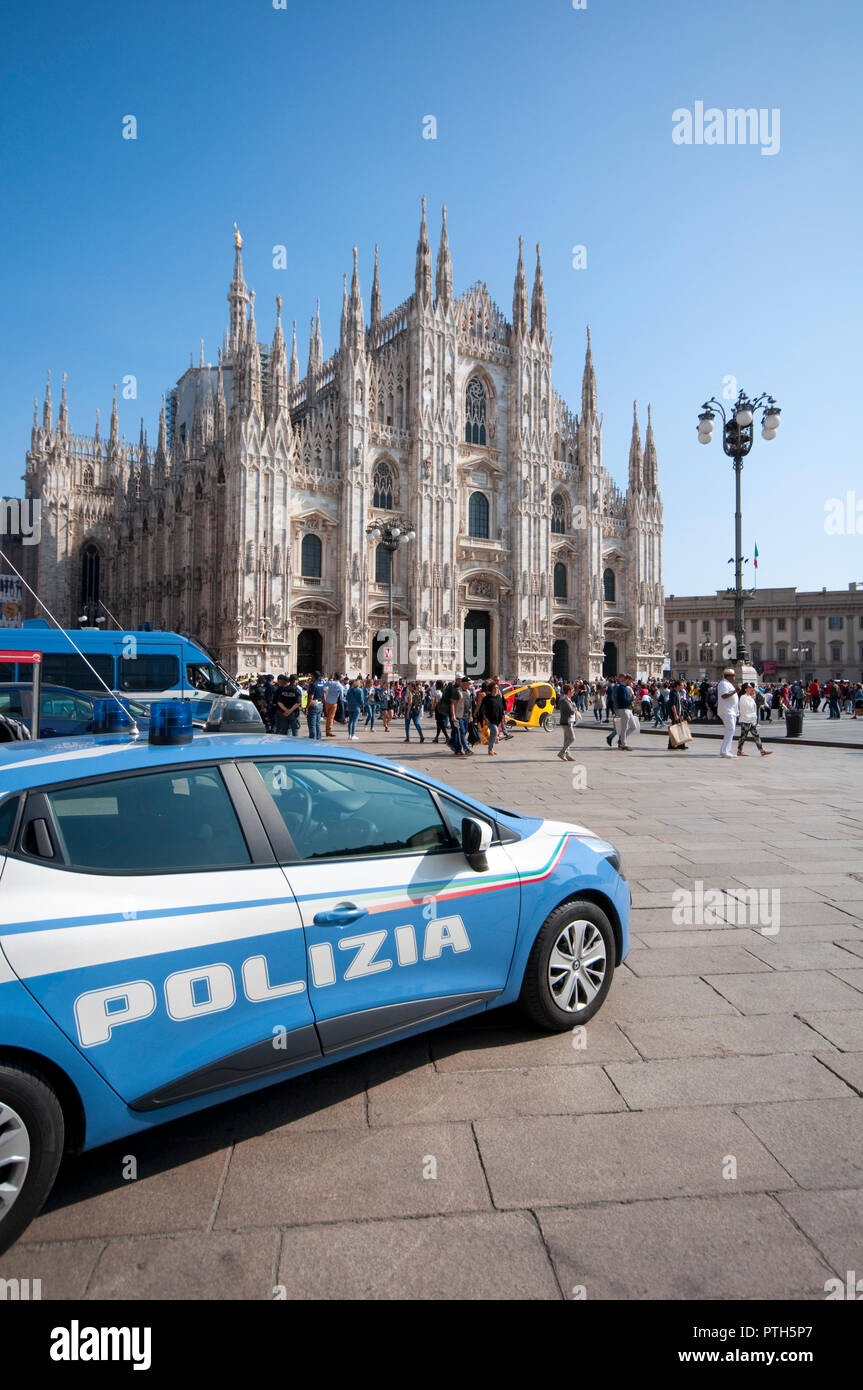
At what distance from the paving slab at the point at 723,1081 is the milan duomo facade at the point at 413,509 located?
31.1 metres

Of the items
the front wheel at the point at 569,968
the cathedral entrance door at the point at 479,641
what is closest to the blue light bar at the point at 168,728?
the front wheel at the point at 569,968

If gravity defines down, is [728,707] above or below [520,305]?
below

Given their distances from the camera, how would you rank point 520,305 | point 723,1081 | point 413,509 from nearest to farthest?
point 723,1081
point 413,509
point 520,305

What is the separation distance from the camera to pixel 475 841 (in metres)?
2.90

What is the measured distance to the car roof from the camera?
7.73 feet

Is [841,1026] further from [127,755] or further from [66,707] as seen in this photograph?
[66,707]

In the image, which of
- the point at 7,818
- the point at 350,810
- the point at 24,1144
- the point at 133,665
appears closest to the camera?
the point at 24,1144

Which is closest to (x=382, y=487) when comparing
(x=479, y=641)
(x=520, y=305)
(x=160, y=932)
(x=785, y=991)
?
(x=479, y=641)

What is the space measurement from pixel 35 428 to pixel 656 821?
61.4m

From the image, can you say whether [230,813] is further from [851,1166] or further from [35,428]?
[35,428]

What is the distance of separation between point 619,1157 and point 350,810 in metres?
1.55

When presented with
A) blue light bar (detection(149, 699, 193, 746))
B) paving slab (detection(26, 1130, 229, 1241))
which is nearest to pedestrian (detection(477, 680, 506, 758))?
blue light bar (detection(149, 699, 193, 746))

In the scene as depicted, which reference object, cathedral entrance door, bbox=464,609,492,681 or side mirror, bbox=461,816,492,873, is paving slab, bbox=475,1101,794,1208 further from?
cathedral entrance door, bbox=464,609,492,681

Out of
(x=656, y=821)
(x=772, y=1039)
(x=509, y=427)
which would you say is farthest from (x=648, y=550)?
(x=772, y=1039)
